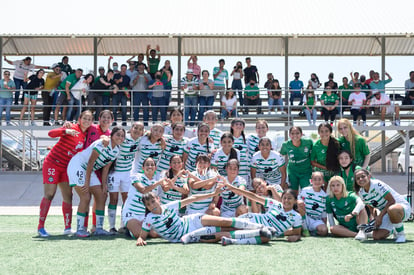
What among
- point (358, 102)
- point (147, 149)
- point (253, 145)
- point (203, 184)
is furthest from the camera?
point (358, 102)

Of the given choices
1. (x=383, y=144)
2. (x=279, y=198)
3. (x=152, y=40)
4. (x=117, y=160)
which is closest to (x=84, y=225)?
(x=117, y=160)

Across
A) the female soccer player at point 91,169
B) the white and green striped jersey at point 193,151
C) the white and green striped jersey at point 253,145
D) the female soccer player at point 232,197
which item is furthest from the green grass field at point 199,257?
the white and green striped jersey at point 253,145

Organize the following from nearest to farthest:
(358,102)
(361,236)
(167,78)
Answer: (361,236), (167,78), (358,102)

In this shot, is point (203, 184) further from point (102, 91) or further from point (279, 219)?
point (102, 91)

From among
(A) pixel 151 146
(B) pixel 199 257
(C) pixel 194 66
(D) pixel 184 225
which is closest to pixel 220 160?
(A) pixel 151 146

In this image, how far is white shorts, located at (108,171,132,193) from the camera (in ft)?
27.1

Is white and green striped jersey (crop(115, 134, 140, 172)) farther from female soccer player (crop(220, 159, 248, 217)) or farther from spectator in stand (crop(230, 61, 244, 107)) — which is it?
spectator in stand (crop(230, 61, 244, 107))

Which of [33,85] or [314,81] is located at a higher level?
[314,81]

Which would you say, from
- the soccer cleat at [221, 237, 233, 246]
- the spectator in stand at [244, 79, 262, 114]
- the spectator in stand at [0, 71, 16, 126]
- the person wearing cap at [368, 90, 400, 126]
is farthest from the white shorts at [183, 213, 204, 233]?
the spectator in stand at [0, 71, 16, 126]

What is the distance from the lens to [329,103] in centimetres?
1631

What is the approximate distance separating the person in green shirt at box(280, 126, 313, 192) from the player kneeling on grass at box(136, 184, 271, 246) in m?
1.76

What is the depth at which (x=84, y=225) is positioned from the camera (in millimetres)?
8070

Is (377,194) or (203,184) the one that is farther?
(203,184)

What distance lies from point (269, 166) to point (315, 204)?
2.79 feet
